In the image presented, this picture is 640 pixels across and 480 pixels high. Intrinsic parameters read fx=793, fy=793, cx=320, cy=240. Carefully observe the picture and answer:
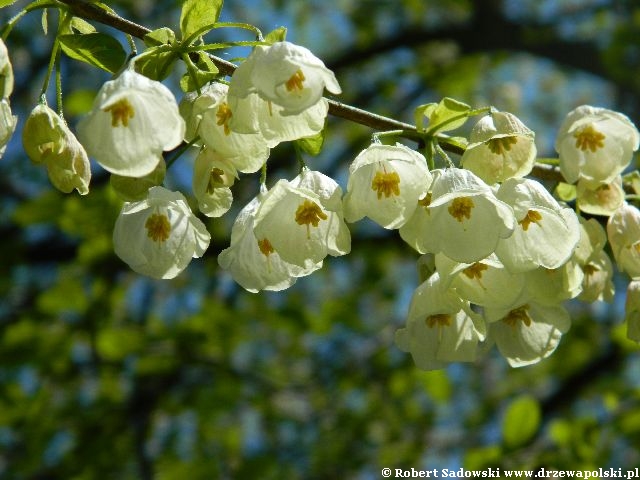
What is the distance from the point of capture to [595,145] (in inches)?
78.1

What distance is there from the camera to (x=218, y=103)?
1.65m

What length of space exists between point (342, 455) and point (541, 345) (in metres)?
4.52

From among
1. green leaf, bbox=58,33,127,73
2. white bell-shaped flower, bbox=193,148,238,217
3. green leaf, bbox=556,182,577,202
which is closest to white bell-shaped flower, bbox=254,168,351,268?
white bell-shaped flower, bbox=193,148,238,217

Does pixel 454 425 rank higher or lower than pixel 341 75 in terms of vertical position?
lower

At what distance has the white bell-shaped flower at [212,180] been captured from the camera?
1757mm

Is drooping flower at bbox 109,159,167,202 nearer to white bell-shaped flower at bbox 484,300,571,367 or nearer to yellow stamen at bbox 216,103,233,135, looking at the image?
yellow stamen at bbox 216,103,233,135

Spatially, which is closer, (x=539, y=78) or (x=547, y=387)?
(x=547, y=387)

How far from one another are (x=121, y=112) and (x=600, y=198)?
1221mm

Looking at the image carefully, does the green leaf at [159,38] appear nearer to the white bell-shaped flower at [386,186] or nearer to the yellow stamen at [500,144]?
the white bell-shaped flower at [386,186]

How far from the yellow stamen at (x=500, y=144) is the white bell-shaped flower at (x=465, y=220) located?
0.10 metres

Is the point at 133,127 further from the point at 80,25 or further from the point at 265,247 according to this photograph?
the point at 265,247

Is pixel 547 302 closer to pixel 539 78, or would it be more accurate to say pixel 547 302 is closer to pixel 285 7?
pixel 285 7

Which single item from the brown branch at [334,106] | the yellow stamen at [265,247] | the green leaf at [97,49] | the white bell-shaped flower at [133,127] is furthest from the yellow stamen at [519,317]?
the green leaf at [97,49]

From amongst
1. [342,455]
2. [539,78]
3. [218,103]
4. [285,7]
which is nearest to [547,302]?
[218,103]
